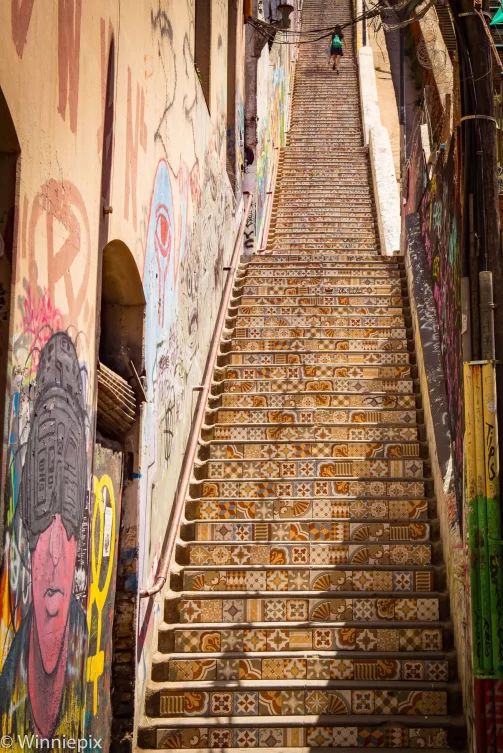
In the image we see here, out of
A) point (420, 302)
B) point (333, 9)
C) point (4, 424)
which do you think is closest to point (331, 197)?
point (420, 302)

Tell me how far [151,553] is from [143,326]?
1585mm

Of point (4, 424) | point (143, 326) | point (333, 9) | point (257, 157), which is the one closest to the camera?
point (4, 424)

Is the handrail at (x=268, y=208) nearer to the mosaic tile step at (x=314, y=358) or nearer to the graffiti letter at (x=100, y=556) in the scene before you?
the mosaic tile step at (x=314, y=358)

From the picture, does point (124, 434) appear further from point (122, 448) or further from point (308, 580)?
point (308, 580)

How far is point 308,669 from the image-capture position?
6305 mm

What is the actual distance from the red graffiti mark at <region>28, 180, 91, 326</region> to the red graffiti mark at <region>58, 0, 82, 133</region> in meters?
0.35

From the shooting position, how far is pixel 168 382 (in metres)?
6.93

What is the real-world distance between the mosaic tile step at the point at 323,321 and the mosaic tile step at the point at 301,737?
486 cm

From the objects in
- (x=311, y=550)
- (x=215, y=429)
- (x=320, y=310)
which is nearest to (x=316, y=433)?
(x=215, y=429)

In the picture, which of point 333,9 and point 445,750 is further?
point 333,9

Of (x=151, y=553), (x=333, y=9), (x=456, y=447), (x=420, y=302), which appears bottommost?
(x=151, y=553)

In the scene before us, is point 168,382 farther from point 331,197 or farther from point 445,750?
point 331,197

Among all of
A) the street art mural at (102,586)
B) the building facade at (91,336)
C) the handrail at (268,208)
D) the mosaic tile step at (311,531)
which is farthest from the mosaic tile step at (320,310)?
the street art mural at (102,586)

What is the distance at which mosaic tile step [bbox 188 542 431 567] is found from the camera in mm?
7027
